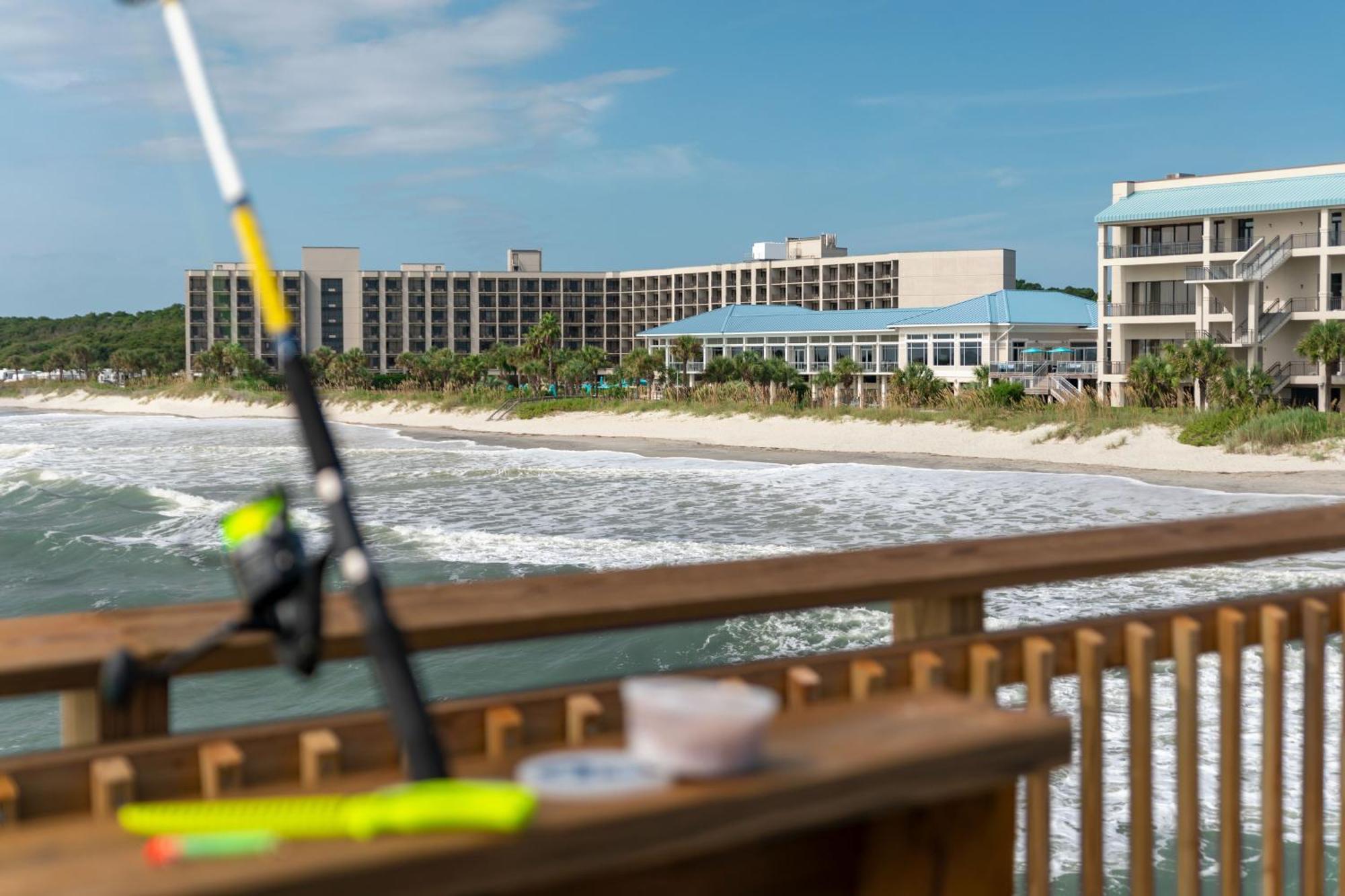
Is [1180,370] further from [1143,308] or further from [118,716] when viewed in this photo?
[118,716]

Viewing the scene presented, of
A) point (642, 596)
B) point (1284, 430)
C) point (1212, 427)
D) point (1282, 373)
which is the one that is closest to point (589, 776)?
point (642, 596)

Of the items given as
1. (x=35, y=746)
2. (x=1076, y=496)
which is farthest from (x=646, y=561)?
(x=1076, y=496)

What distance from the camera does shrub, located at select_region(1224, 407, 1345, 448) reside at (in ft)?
88.5

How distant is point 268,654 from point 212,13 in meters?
0.92

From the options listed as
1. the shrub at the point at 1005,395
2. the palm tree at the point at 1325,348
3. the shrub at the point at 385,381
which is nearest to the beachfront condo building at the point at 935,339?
the shrub at the point at 1005,395

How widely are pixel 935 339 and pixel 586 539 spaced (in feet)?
124

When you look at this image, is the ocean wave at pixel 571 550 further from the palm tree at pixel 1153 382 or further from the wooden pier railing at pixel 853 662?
the palm tree at pixel 1153 382

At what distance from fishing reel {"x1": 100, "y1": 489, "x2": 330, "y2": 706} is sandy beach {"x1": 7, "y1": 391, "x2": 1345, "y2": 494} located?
23809 mm

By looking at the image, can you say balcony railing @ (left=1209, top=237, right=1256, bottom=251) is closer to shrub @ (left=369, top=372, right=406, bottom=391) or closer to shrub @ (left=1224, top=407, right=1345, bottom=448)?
shrub @ (left=1224, top=407, right=1345, bottom=448)

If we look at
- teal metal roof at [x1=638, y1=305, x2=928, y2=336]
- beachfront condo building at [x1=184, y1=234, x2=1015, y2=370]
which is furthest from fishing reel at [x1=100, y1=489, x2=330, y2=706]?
beachfront condo building at [x1=184, y1=234, x2=1015, y2=370]

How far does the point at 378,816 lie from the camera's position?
1139 mm

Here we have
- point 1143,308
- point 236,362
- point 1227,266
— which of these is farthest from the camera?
point 236,362

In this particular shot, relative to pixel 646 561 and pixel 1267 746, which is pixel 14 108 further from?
pixel 646 561

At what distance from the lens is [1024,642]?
1.98m
